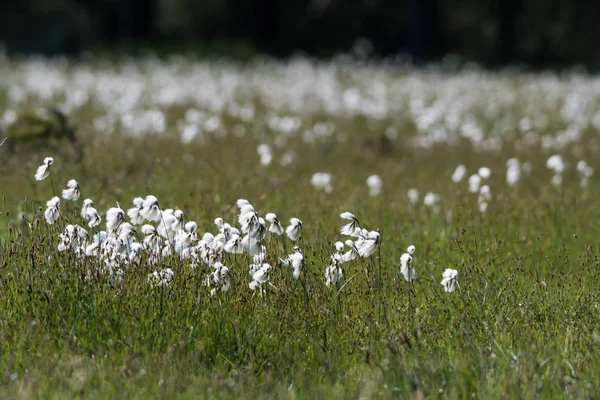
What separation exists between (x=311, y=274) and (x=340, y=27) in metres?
35.4

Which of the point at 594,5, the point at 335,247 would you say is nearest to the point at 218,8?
the point at 594,5

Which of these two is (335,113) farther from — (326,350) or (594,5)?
(594,5)

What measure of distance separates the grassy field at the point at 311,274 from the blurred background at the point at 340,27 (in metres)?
18.3

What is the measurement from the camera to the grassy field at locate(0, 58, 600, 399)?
4277 mm

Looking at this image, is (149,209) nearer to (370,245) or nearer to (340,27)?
(370,245)

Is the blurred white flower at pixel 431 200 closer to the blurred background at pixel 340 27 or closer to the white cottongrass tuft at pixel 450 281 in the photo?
the white cottongrass tuft at pixel 450 281

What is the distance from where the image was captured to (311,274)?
18.7ft

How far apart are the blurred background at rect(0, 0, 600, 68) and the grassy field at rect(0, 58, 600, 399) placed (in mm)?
18318

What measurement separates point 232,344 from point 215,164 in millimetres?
5620

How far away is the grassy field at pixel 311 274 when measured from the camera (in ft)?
14.0

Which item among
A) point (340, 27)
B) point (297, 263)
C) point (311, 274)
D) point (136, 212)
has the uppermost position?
point (340, 27)

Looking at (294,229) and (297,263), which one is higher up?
(294,229)

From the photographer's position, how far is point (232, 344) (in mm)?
4723

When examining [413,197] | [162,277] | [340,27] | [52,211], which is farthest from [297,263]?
[340,27]
